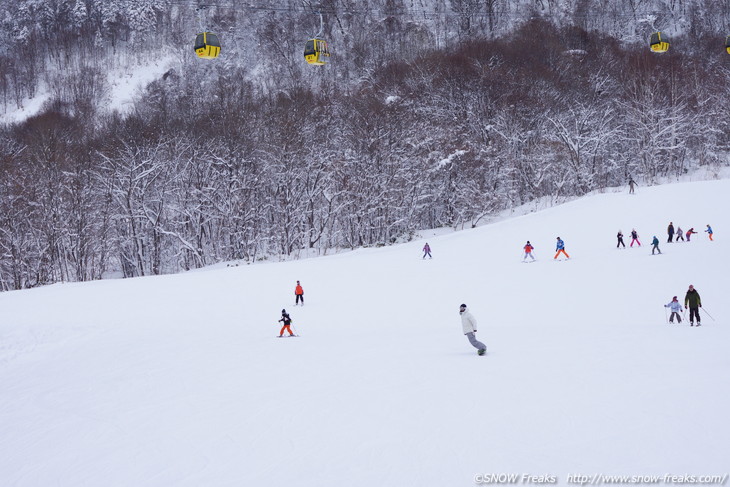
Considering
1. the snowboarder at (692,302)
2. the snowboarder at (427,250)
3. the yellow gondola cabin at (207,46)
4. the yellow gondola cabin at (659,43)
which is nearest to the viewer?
the snowboarder at (692,302)

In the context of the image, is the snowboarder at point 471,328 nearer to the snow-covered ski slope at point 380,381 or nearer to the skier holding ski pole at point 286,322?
the snow-covered ski slope at point 380,381

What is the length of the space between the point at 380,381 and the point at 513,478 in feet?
15.3

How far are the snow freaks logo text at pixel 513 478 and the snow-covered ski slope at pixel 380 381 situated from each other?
87 millimetres

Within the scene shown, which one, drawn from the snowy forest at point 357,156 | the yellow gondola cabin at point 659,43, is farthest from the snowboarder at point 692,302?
the snowy forest at point 357,156

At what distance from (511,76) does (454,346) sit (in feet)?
148

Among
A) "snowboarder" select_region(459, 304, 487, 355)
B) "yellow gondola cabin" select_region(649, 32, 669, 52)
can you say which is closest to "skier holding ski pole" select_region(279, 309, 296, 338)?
"snowboarder" select_region(459, 304, 487, 355)

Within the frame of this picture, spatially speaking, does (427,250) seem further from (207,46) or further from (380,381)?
(380,381)

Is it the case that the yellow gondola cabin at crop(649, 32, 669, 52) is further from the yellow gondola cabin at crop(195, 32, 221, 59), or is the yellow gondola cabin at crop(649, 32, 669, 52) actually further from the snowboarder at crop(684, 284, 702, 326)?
the yellow gondola cabin at crop(195, 32, 221, 59)

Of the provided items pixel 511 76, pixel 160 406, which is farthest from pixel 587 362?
pixel 511 76

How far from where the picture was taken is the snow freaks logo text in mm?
6324

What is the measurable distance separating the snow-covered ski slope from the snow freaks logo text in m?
Answer: 0.09

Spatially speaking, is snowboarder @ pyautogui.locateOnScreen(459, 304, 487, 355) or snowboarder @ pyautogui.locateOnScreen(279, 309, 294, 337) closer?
snowboarder @ pyautogui.locateOnScreen(459, 304, 487, 355)

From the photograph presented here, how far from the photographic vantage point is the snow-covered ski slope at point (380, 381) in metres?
7.25

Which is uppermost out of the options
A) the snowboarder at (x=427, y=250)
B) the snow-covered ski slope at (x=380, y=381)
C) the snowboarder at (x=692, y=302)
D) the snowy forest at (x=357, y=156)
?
the snowy forest at (x=357, y=156)
